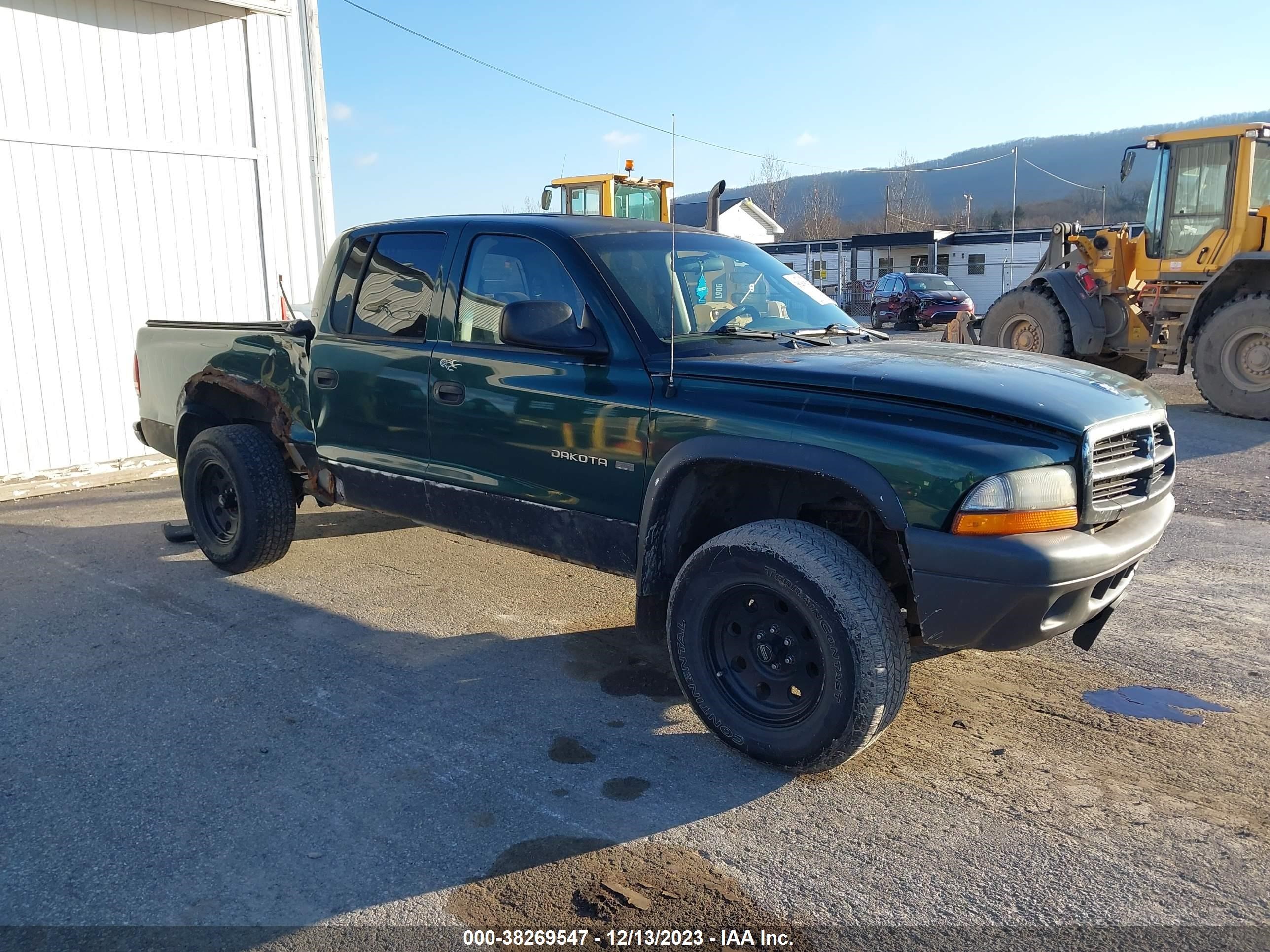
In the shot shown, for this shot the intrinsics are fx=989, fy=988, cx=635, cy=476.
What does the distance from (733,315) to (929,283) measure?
82.3 feet

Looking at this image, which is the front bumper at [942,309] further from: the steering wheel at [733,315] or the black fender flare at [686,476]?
the black fender flare at [686,476]

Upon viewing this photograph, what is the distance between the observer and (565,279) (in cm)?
421

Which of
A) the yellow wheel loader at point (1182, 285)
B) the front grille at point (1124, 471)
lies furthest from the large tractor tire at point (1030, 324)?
the front grille at point (1124, 471)

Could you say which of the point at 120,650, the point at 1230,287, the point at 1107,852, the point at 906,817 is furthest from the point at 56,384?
the point at 1230,287

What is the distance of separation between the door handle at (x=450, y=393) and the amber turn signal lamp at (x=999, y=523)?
7.52 feet

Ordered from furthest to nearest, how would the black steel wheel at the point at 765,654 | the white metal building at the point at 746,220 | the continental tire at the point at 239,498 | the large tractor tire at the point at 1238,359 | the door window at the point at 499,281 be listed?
the white metal building at the point at 746,220 < the large tractor tire at the point at 1238,359 < the continental tire at the point at 239,498 < the door window at the point at 499,281 < the black steel wheel at the point at 765,654

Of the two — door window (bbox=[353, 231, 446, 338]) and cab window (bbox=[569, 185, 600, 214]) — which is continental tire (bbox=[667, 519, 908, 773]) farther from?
cab window (bbox=[569, 185, 600, 214])

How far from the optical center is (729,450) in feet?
11.4

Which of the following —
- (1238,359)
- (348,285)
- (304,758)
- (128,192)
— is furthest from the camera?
(1238,359)

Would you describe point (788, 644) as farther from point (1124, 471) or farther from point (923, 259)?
point (923, 259)

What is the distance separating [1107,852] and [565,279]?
289 centimetres

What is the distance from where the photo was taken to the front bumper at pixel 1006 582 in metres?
3.02

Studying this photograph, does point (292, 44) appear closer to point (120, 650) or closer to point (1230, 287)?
point (120, 650)

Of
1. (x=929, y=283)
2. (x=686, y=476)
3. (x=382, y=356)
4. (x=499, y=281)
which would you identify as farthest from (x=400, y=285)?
(x=929, y=283)
